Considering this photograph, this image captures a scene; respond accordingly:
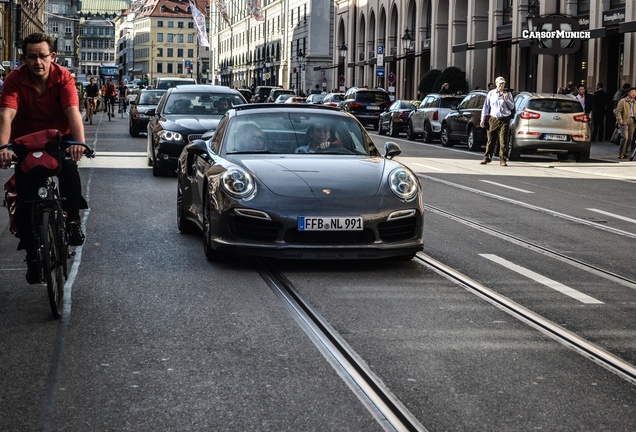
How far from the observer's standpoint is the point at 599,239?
37.8ft

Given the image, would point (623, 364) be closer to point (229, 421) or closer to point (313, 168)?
point (229, 421)

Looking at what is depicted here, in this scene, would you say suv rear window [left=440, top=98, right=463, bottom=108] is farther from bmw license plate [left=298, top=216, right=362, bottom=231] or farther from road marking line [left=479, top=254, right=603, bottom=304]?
bmw license plate [left=298, top=216, right=362, bottom=231]

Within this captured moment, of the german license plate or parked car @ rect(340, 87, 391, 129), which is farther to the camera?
parked car @ rect(340, 87, 391, 129)

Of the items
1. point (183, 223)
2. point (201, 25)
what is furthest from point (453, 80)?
point (183, 223)

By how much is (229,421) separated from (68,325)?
2.33 metres

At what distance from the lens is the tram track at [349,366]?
478 cm

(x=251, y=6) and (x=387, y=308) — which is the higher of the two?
(x=251, y=6)

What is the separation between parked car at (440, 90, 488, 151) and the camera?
30875 millimetres

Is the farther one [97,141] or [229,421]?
[97,141]

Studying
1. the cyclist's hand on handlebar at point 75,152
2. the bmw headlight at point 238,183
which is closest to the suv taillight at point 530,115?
the bmw headlight at point 238,183

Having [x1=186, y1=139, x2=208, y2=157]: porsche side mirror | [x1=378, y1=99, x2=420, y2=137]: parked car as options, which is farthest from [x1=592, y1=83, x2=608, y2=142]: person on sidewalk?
[x1=186, y1=139, x2=208, y2=157]: porsche side mirror

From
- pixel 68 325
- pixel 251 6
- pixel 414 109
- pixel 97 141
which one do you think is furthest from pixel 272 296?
pixel 251 6

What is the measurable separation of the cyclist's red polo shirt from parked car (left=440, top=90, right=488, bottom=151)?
931 inches

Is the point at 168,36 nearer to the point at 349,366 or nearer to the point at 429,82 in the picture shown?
the point at 429,82
